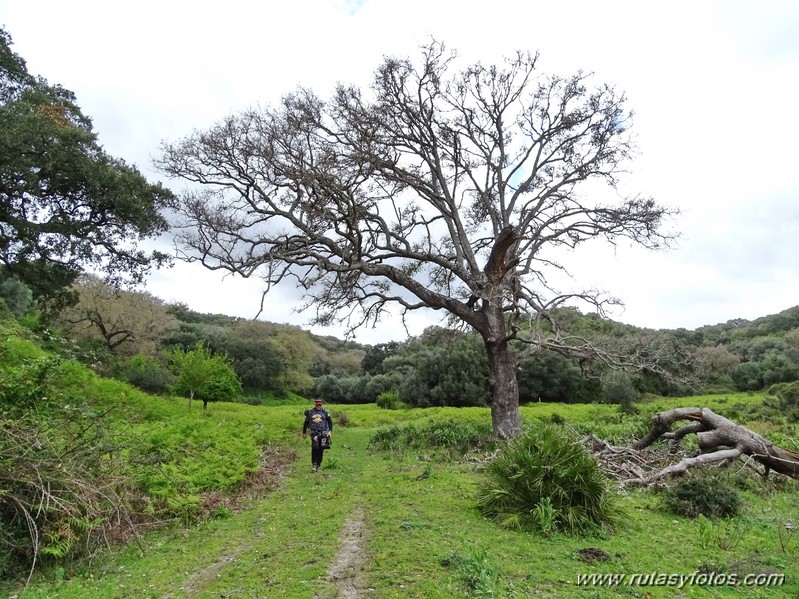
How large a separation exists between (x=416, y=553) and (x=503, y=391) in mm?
10000

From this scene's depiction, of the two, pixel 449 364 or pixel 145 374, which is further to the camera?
pixel 449 364

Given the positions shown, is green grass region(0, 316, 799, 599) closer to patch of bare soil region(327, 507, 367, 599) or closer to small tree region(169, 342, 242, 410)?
patch of bare soil region(327, 507, 367, 599)

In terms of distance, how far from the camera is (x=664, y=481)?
782cm

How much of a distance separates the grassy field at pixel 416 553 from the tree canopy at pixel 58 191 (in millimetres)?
10063

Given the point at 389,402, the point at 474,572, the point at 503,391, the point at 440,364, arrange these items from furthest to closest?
the point at 389,402, the point at 440,364, the point at 503,391, the point at 474,572

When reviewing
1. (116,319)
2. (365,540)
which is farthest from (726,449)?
(116,319)

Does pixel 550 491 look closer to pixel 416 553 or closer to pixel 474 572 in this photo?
pixel 416 553

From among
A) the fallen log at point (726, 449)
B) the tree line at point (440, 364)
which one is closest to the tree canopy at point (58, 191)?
the tree line at point (440, 364)

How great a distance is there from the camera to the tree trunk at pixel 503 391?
14.2m

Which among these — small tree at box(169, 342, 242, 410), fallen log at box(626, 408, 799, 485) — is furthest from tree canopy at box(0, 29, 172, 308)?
fallen log at box(626, 408, 799, 485)

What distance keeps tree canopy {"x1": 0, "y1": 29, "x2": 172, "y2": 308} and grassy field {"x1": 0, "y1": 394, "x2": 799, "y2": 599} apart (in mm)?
10063

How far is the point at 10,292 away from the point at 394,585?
116ft

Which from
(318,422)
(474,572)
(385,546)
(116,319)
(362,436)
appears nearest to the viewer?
(474,572)

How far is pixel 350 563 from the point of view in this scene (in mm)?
4852
